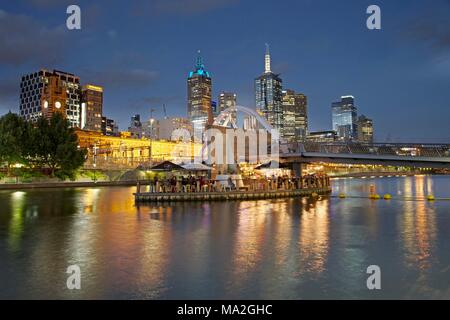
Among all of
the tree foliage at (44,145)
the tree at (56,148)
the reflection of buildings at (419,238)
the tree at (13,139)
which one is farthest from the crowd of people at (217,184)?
the tree at (56,148)

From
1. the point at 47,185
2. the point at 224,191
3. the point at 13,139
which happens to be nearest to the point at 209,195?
the point at 224,191

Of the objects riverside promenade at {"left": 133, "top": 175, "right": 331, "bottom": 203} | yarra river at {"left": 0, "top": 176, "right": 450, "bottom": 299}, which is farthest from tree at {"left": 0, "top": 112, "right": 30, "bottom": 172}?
yarra river at {"left": 0, "top": 176, "right": 450, "bottom": 299}

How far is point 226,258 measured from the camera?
482 inches

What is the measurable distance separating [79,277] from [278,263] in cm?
557

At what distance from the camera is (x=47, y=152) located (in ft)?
248

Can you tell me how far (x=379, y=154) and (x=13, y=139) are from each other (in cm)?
6027

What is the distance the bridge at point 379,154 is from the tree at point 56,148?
42.3m

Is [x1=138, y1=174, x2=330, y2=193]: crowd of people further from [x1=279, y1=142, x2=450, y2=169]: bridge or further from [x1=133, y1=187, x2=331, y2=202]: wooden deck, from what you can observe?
[x1=279, y1=142, x2=450, y2=169]: bridge

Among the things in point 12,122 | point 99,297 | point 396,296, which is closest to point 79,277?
point 99,297

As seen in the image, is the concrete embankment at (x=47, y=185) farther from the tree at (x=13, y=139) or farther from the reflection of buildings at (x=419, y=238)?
the reflection of buildings at (x=419, y=238)

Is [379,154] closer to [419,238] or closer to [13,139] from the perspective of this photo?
[419,238]

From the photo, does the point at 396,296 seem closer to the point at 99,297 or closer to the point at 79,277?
the point at 99,297

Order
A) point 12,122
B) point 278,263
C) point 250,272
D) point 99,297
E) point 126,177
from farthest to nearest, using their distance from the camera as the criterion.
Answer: point 126,177, point 12,122, point 278,263, point 250,272, point 99,297
